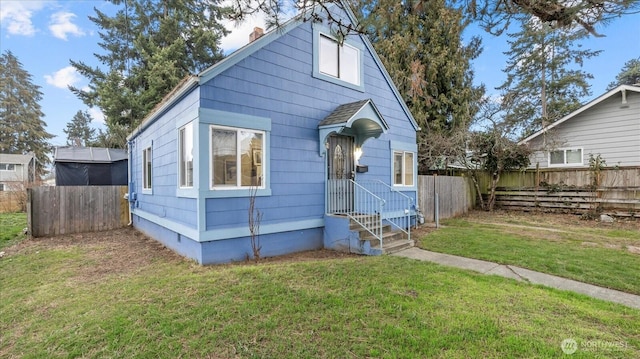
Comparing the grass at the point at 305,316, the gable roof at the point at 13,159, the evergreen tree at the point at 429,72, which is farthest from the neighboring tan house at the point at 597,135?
the gable roof at the point at 13,159

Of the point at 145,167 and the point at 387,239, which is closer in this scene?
the point at 387,239

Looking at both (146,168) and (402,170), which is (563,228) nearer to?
(402,170)

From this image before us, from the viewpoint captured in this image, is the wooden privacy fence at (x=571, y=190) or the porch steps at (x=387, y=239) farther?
the wooden privacy fence at (x=571, y=190)

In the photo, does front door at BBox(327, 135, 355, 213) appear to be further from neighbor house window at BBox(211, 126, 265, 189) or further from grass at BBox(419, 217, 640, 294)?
grass at BBox(419, 217, 640, 294)

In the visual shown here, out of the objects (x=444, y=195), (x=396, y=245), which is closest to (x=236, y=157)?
(x=396, y=245)

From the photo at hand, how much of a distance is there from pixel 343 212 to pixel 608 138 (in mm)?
12310

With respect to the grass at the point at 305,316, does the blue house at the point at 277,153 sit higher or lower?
higher

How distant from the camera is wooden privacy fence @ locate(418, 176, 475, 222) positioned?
11094 millimetres

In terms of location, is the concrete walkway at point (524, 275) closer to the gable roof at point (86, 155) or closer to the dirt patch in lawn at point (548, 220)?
the dirt patch in lawn at point (548, 220)

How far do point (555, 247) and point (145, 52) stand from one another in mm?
22197

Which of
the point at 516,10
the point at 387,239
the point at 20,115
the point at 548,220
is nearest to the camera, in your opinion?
the point at 516,10

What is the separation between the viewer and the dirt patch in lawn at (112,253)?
5625 millimetres

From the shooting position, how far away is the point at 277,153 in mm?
6617

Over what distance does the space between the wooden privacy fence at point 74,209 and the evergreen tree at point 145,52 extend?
9117 millimetres
